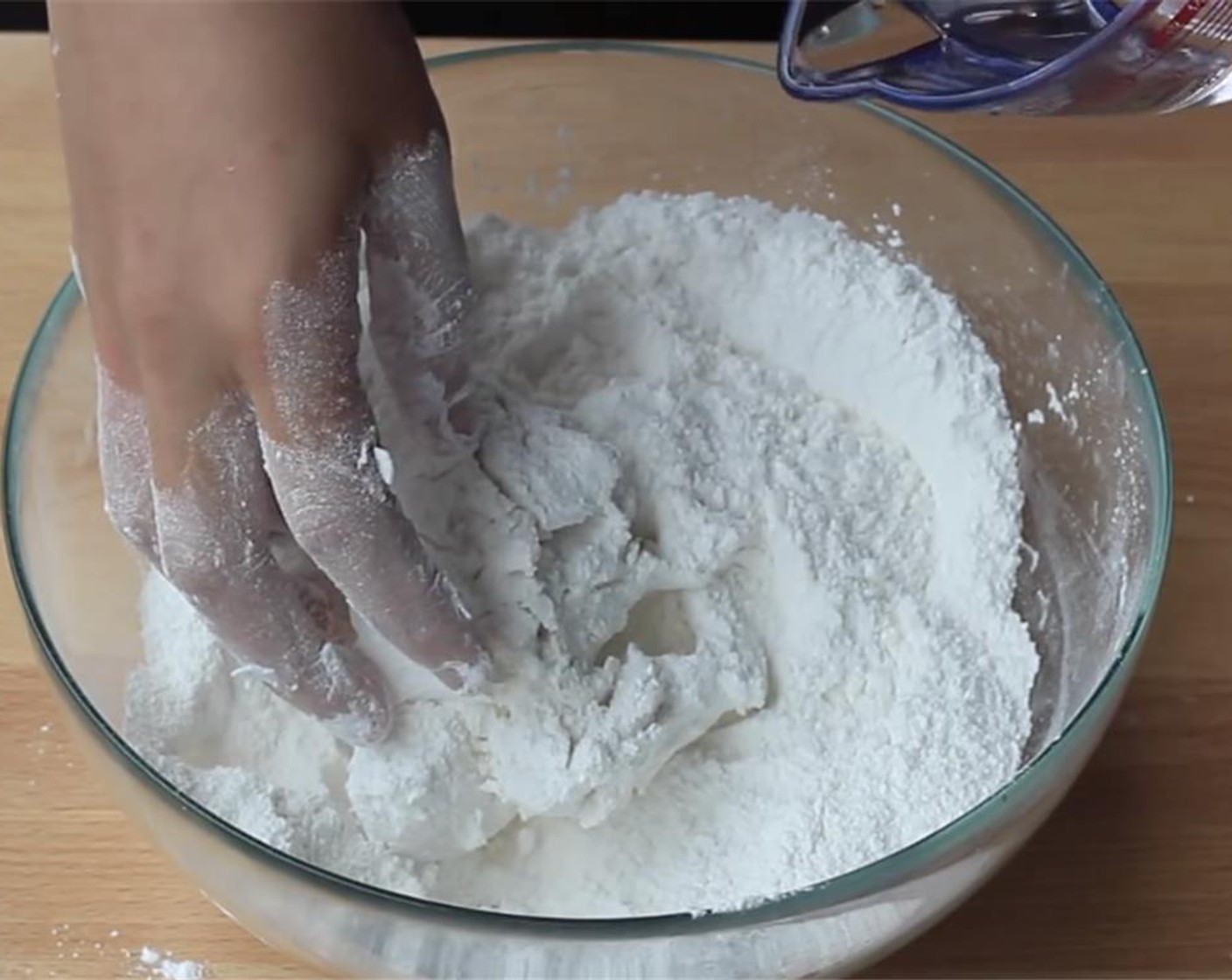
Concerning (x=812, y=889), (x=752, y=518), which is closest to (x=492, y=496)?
(x=752, y=518)

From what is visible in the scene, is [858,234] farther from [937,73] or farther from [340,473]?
[340,473]

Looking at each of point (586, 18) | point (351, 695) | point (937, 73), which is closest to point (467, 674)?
point (351, 695)

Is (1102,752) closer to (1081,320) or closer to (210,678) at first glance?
(1081,320)

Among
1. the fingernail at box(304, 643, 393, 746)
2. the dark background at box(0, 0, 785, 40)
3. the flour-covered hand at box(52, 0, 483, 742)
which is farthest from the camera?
the dark background at box(0, 0, 785, 40)

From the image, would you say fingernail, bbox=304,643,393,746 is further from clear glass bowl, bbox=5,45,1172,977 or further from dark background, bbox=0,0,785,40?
dark background, bbox=0,0,785,40

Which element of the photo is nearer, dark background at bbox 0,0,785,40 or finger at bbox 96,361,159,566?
finger at bbox 96,361,159,566

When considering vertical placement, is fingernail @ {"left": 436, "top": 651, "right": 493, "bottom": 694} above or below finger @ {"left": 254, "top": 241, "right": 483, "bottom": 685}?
below

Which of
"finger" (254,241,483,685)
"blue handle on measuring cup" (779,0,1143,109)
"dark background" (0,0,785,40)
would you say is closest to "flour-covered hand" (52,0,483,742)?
"finger" (254,241,483,685)

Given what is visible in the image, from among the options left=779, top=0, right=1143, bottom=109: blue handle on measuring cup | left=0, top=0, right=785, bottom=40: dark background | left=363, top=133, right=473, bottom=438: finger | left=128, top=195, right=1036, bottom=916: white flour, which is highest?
left=779, top=0, right=1143, bottom=109: blue handle on measuring cup

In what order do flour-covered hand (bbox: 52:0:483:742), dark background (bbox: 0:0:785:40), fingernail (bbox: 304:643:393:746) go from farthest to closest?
dark background (bbox: 0:0:785:40) → fingernail (bbox: 304:643:393:746) → flour-covered hand (bbox: 52:0:483:742)
